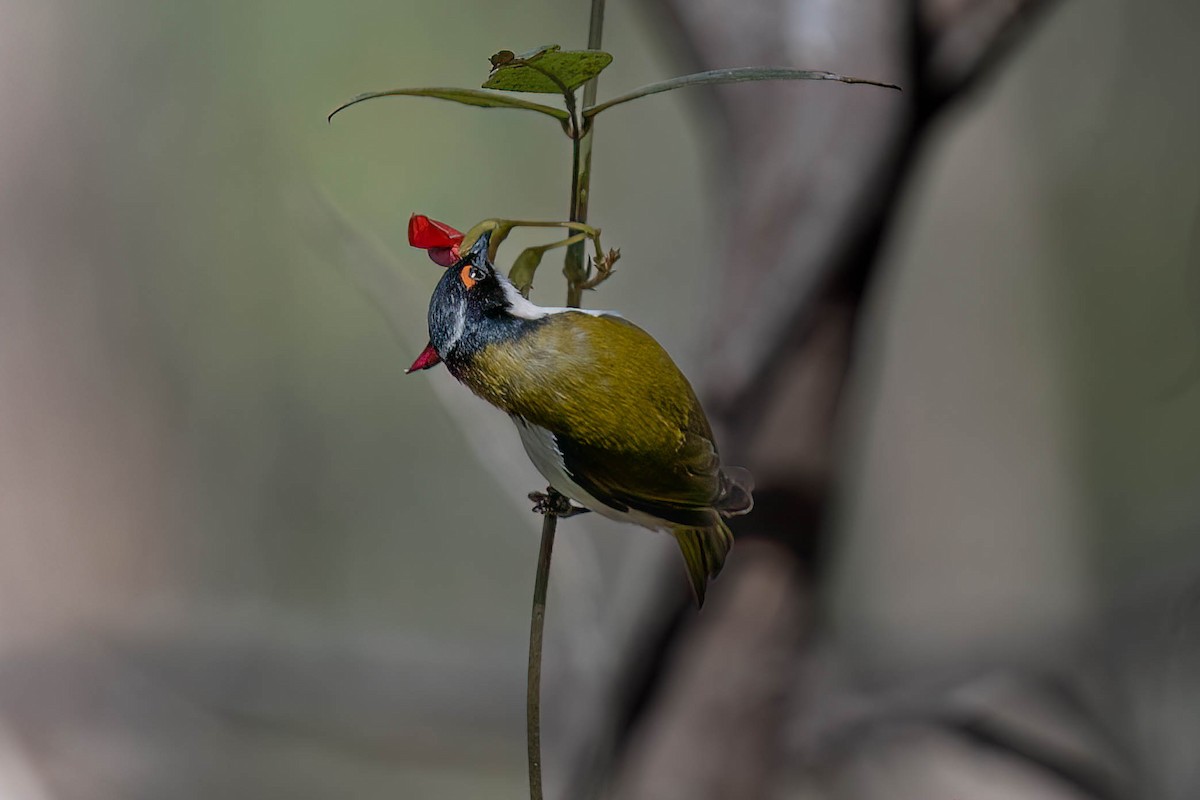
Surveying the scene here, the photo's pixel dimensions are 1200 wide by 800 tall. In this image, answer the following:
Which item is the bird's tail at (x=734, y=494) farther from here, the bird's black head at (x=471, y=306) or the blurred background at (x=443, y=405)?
the blurred background at (x=443, y=405)

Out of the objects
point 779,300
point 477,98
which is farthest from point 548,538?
point 779,300

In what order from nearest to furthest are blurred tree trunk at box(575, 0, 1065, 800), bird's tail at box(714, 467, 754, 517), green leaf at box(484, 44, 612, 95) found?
green leaf at box(484, 44, 612, 95), bird's tail at box(714, 467, 754, 517), blurred tree trunk at box(575, 0, 1065, 800)

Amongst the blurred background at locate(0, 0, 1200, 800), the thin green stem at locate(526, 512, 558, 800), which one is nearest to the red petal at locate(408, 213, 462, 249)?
the thin green stem at locate(526, 512, 558, 800)

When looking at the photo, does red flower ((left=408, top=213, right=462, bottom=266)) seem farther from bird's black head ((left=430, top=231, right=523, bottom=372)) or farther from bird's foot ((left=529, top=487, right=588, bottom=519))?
bird's foot ((left=529, top=487, right=588, bottom=519))

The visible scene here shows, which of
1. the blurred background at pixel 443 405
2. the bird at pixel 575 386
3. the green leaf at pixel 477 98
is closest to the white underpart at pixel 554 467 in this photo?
the bird at pixel 575 386

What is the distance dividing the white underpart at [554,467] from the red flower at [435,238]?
69mm

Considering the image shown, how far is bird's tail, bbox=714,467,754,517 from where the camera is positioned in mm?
391

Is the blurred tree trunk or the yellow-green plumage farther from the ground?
the blurred tree trunk

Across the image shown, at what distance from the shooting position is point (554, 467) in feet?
1.17

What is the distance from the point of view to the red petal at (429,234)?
331 millimetres

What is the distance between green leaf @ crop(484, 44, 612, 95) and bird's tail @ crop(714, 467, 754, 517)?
18 cm

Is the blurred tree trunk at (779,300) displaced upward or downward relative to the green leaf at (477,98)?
upward

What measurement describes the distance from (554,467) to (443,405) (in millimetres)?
533

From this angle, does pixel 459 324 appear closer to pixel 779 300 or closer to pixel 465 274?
pixel 465 274
